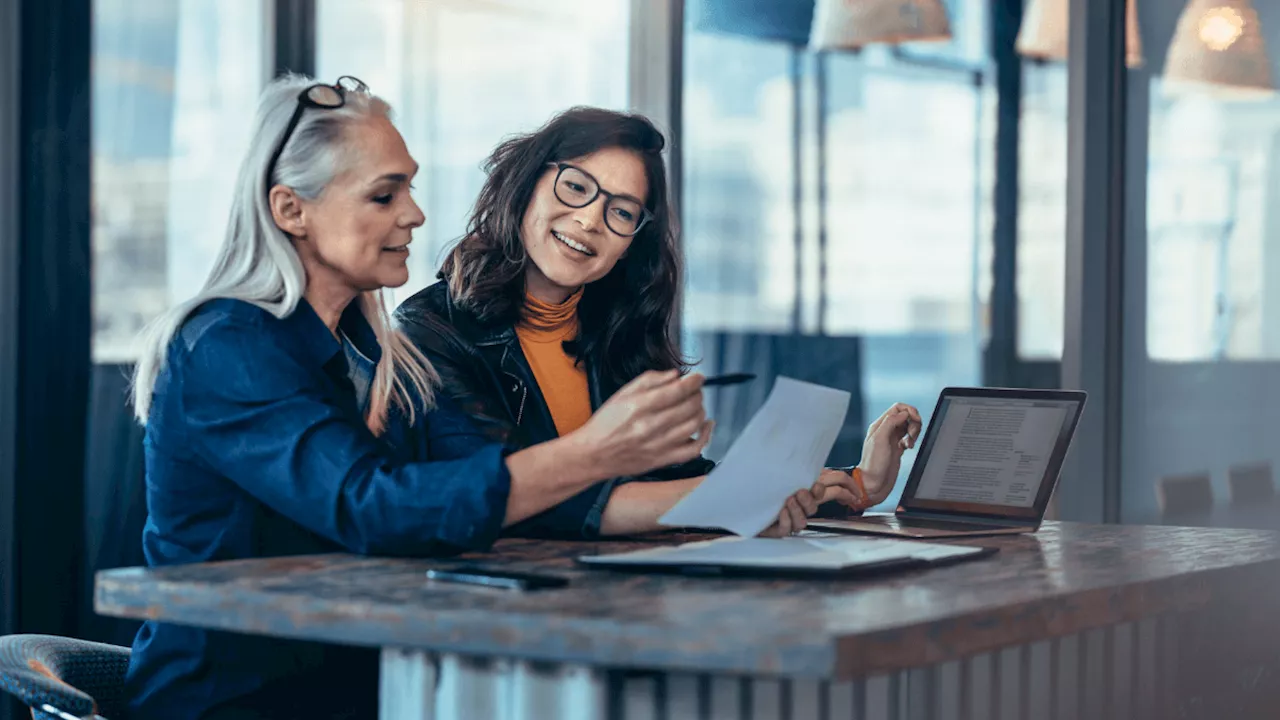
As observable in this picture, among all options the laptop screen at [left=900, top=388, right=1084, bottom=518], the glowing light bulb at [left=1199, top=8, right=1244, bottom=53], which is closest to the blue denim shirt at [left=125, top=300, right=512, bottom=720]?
the laptop screen at [left=900, top=388, right=1084, bottom=518]

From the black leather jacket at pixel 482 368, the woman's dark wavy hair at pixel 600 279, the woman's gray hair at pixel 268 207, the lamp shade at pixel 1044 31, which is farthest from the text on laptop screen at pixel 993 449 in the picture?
the lamp shade at pixel 1044 31

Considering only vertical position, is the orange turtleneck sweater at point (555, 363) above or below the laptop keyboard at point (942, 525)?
above

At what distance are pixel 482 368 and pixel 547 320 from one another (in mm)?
233

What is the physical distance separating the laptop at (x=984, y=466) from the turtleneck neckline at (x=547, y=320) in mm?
596

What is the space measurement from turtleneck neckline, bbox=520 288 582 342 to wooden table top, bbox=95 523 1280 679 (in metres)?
0.74

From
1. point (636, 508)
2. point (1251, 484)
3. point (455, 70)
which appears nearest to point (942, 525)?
point (636, 508)

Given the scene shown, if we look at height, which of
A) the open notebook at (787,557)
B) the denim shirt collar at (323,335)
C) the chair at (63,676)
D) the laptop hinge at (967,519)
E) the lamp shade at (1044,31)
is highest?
the lamp shade at (1044,31)

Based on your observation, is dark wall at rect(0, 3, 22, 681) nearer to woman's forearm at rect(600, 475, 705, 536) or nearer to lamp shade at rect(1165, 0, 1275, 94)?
woman's forearm at rect(600, 475, 705, 536)

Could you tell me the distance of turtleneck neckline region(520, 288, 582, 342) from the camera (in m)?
2.49

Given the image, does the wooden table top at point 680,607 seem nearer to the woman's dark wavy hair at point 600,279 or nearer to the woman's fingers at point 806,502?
the woman's fingers at point 806,502

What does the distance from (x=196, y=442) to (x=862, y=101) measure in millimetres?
3690

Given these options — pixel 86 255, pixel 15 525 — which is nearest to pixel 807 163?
pixel 86 255

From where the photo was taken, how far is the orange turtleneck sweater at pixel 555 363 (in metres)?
2.47

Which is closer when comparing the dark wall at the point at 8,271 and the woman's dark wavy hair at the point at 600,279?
the woman's dark wavy hair at the point at 600,279
